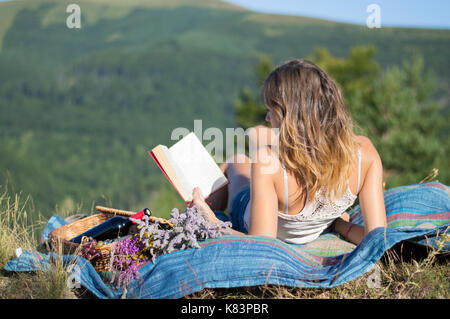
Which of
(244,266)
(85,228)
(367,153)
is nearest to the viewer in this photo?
(244,266)

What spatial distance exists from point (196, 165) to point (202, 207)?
0.34m

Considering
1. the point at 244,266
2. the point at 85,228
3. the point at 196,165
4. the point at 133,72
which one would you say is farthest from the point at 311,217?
the point at 133,72

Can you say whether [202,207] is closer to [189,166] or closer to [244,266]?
[189,166]

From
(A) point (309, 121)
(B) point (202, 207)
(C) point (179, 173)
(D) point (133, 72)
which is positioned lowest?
(D) point (133, 72)

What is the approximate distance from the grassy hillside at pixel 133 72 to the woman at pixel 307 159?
146 ft

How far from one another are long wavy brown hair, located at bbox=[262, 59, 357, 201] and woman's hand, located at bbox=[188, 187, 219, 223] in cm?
47

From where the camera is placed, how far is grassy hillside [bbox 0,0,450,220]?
2247 inches

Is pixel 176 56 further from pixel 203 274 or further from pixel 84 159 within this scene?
pixel 203 274

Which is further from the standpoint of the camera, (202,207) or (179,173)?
(179,173)

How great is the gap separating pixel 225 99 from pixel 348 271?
82191mm

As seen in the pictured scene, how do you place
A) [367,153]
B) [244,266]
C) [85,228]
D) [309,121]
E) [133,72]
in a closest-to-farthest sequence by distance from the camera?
[244,266], [309,121], [367,153], [85,228], [133,72]

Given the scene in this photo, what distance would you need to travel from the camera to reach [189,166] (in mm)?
2422

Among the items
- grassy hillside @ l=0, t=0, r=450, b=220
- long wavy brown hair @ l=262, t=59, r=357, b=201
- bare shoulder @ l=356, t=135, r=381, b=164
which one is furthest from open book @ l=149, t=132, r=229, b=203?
grassy hillside @ l=0, t=0, r=450, b=220

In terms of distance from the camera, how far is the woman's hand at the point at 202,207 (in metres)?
2.11
